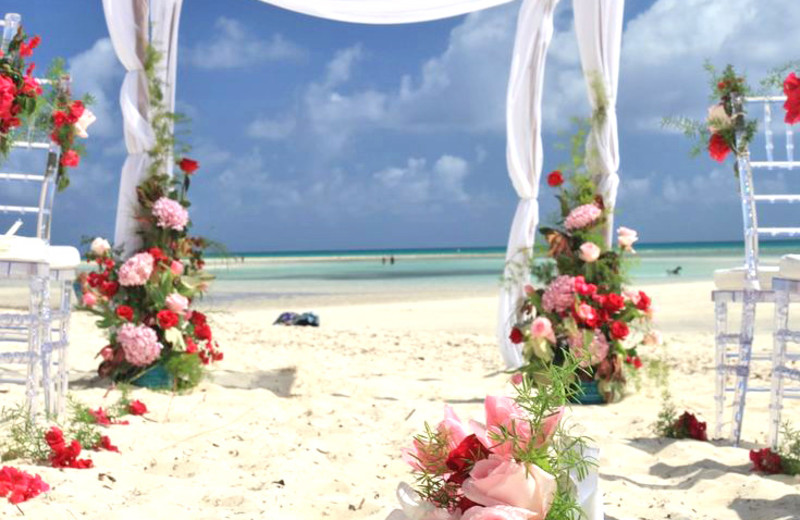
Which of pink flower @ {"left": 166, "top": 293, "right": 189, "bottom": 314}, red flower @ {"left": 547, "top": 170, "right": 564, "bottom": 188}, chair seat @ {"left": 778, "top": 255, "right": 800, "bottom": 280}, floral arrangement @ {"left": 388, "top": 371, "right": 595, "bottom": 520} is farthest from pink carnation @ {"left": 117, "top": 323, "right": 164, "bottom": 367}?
floral arrangement @ {"left": 388, "top": 371, "right": 595, "bottom": 520}

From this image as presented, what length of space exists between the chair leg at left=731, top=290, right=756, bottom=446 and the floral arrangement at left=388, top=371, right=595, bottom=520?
2758 millimetres

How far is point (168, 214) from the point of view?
15.4 feet

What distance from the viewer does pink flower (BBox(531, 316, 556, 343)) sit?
435 centimetres

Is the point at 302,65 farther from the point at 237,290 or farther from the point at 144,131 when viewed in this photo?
the point at 144,131

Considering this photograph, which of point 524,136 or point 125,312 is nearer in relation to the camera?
point 125,312

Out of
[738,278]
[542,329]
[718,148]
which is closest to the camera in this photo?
[738,278]

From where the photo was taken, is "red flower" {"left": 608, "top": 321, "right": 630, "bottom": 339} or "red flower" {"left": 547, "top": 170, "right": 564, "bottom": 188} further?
"red flower" {"left": 547, "top": 170, "right": 564, "bottom": 188}

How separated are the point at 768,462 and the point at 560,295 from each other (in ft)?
5.87

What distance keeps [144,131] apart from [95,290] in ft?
3.11

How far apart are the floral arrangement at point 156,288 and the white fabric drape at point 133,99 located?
0.05 m

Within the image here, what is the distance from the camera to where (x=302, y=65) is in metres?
45.5

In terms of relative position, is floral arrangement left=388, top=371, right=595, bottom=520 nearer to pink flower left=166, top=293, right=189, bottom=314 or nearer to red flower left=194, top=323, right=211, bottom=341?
pink flower left=166, top=293, right=189, bottom=314

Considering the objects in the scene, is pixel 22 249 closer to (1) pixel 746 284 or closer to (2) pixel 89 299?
(2) pixel 89 299

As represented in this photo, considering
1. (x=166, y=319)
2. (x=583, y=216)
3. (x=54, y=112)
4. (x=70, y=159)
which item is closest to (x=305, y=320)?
(x=166, y=319)
